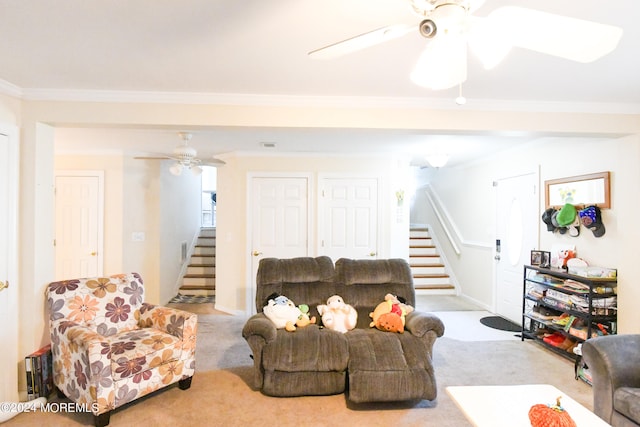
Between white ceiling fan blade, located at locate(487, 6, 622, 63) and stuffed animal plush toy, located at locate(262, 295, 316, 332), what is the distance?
240 cm

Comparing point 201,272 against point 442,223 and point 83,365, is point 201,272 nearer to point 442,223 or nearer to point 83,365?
point 83,365

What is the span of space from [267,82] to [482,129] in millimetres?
1746

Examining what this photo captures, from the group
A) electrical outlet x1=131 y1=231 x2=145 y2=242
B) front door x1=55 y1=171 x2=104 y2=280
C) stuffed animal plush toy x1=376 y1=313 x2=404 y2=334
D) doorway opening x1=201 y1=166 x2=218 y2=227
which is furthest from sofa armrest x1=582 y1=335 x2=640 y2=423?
doorway opening x1=201 y1=166 x2=218 y2=227

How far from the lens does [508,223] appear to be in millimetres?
4590

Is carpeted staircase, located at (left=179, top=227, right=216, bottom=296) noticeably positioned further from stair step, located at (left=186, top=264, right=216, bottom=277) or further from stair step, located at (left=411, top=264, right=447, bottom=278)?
stair step, located at (left=411, top=264, right=447, bottom=278)

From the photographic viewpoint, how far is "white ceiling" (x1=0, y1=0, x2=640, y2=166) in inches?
62.2

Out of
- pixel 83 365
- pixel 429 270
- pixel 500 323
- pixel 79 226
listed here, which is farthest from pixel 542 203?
pixel 79 226

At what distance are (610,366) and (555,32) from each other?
6.52 feet

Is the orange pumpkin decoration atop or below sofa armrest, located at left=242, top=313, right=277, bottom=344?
atop

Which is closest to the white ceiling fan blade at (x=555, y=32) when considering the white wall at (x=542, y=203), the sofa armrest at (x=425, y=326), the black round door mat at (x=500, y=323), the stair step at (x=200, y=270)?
the sofa armrest at (x=425, y=326)

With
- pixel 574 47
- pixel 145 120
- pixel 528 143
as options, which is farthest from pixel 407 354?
pixel 528 143

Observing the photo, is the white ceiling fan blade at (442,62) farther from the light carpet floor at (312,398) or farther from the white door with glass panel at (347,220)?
the white door with glass panel at (347,220)

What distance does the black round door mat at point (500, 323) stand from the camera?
423 centimetres

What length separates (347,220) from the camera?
4867 millimetres
